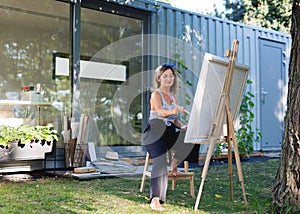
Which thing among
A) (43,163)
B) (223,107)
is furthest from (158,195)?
(43,163)

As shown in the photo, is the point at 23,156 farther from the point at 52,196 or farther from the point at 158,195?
the point at 158,195

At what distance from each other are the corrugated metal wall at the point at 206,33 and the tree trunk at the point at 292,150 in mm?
3670

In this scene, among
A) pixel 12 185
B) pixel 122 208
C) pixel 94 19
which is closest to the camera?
pixel 122 208

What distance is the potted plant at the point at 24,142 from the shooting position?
3.89 metres

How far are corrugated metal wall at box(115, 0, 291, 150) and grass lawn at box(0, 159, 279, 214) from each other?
264cm

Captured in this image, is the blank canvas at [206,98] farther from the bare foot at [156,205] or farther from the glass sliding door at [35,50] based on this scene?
the glass sliding door at [35,50]

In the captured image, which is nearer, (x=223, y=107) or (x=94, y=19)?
(x=223, y=107)

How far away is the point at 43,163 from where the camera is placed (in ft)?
15.7

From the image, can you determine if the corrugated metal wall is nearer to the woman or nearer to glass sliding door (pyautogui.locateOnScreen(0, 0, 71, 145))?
glass sliding door (pyautogui.locateOnScreen(0, 0, 71, 145))

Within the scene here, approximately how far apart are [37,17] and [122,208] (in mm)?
4648

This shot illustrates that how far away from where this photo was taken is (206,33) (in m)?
6.80

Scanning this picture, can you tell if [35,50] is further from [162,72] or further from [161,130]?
[161,130]

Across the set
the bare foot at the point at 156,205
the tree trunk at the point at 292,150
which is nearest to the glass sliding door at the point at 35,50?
the bare foot at the point at 156,205

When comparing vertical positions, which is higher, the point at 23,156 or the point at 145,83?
the point at 145,83
